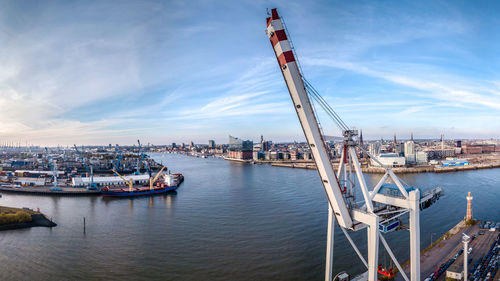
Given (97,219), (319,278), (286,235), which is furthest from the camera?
(97,219)

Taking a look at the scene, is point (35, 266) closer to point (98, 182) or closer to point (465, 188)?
point (98, 182)

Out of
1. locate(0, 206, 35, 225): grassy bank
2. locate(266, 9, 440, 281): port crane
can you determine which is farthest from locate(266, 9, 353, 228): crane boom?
locate(0, 206, 35, 225): grassy bank

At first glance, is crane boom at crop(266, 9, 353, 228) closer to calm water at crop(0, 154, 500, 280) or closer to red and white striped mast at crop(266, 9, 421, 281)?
red and white striped mast at crop(266, 9, 421, 281)

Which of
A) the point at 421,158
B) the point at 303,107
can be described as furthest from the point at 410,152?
the point at 303,107

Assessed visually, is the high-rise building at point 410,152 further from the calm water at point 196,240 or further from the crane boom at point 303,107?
the crane boom at point 303,107

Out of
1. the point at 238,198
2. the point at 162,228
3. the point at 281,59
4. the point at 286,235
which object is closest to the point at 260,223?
the point at 286,235

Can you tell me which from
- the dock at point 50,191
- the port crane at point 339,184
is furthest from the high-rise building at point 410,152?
the dock at point 50,191
